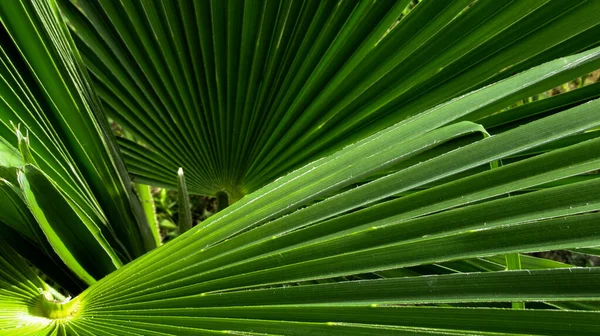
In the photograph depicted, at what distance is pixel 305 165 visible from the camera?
869 millimetres

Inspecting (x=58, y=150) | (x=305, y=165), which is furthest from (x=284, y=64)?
(x=58, y=150)

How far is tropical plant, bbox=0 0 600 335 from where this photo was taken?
22.6 inches

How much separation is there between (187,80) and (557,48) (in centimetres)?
73

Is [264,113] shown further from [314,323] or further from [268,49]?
[314,323]

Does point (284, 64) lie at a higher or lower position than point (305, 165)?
higher

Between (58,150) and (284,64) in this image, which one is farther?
(284,64)

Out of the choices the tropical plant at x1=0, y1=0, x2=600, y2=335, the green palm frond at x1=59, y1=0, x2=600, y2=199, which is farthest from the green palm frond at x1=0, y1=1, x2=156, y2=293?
the green palm frond at x1=59, y1=0, x2=600, y2=199

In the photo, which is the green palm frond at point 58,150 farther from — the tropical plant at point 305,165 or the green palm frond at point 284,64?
the green palm frond at point 284,64

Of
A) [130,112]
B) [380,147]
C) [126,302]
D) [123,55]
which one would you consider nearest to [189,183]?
[130,112]

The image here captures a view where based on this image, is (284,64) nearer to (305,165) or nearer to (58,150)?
(305,165)

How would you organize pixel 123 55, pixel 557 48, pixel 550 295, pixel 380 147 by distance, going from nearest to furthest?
pixel 550 295, pixel 380 147, pixel 557 48, pixel 123 55

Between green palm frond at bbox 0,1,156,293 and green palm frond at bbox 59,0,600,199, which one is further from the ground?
green palm frond at bbox 59,0,600,199

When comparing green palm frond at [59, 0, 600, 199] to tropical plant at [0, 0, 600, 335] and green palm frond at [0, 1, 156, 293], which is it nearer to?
tropical plant at [0, 0, 600, 335]

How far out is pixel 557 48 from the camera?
869 mm
